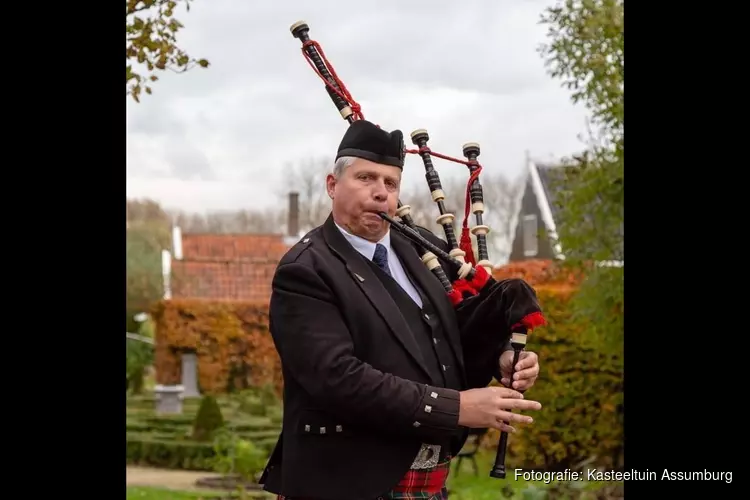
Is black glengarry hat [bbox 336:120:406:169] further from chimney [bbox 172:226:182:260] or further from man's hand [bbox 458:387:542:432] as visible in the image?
chimney [bbox 172:226:182:260]

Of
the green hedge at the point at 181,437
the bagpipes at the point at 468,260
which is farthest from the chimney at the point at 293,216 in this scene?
the bagpipes at the point at 468,260

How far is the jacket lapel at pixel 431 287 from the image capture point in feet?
9.77

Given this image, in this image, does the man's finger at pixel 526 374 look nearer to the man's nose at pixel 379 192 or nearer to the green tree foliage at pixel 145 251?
the man's nose at pixel 379 192

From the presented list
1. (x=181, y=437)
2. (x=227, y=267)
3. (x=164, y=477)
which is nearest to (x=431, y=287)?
(x=164, y=477)

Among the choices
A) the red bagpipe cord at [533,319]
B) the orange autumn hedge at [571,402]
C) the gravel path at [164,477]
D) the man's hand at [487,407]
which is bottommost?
the gravel path at [164,477]

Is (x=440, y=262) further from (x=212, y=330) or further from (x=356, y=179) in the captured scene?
(x=212, y=330)

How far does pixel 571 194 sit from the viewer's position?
26.7 feet

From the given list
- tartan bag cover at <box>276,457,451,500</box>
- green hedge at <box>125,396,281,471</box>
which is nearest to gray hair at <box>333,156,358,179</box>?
tartan bag cover at <box>276,457,451,500</box>

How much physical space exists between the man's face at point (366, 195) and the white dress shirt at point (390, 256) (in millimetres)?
21

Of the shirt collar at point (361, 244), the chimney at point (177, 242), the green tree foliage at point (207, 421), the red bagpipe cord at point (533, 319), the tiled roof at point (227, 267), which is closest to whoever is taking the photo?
the red bagpipe cord at point (533, 319)

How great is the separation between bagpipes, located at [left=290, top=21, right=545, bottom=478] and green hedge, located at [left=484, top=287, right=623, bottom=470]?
6034 mm

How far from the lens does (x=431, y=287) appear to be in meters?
3.03
